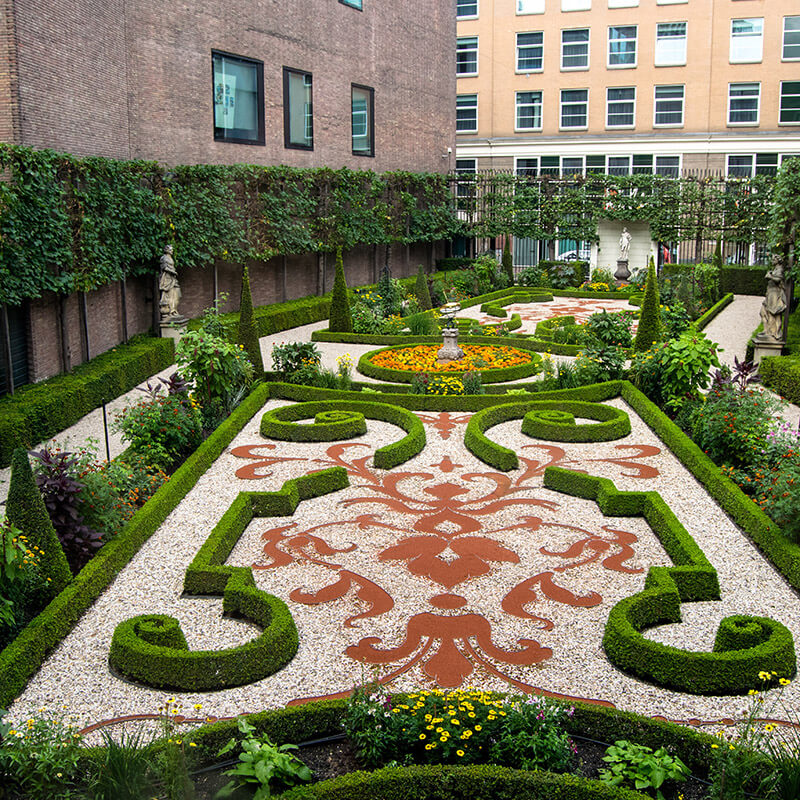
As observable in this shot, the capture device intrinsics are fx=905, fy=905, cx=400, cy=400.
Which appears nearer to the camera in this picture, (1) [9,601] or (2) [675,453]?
(1) [9,601]

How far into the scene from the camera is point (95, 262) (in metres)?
17.6

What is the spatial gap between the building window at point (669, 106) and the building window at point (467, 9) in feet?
32.3

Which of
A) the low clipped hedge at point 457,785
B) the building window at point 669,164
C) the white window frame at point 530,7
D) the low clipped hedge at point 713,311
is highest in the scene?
the white window frame at point 530,7

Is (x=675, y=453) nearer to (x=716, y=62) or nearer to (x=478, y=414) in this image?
(x=478, y=414)

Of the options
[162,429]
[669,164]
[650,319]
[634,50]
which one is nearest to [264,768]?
[162,429]

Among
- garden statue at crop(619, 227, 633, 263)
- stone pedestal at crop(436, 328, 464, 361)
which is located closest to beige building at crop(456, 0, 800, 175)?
garden statue at crop(619, 227, 633, 263)

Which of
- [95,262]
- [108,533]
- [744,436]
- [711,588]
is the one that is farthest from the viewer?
[95,262]

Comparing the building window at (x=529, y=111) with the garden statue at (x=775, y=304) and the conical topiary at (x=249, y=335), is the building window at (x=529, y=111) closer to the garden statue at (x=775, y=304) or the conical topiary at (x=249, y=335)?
the garden statue at (x=775, y=304)

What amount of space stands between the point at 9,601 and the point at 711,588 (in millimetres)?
6291

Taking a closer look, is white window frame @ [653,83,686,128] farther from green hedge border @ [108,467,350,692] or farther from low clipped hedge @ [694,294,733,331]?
green hedge border @ [108,467,350,692]

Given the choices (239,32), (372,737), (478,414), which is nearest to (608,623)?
(372,737)

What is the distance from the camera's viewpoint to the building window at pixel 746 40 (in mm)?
40625

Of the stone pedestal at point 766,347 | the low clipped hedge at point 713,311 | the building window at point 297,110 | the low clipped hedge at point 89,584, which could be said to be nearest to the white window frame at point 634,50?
the low clipped hedge at point 713,311

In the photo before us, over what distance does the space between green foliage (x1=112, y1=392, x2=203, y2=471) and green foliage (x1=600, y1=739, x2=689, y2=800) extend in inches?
288
